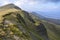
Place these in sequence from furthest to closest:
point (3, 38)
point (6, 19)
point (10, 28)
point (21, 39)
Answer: point (6, 19) < point (10, 28) < point (21, 39) < point (3, 38)

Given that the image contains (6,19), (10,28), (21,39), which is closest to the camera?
(21,39)

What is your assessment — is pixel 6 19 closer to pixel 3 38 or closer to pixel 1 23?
pixel 1 23

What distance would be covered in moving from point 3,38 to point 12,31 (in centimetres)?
1234

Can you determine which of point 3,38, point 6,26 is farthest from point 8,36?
point 6,26

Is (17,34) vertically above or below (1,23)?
below

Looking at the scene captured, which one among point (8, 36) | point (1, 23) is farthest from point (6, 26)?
point (8, 36)

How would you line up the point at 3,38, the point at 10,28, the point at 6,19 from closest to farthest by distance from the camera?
the point at 3,38
the point at 10,28
the point at 6,19

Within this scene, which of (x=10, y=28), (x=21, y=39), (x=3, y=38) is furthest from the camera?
(x=10, y=28)

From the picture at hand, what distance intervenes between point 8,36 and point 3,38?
3.44 m

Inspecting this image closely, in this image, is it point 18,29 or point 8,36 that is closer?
point 8,36

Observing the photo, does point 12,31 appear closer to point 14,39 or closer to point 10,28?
point 10,28

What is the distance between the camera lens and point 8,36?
92188mm

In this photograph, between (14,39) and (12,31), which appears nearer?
(14,39)

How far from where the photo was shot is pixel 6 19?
11050 cm
